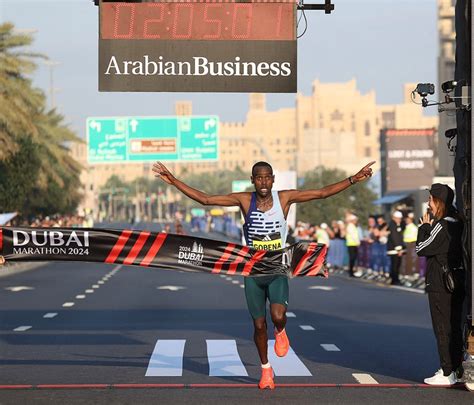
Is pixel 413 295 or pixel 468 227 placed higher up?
pixel 468 227

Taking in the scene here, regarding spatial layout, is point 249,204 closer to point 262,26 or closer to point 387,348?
point 262,26

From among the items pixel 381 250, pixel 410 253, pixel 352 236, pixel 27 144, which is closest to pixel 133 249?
pixel 410 253

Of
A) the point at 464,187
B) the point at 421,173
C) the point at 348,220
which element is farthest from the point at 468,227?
the point at 421,173

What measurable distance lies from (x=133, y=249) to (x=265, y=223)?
4.29ft

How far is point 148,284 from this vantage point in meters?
35.5

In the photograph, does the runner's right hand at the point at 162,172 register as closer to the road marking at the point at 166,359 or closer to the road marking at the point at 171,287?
the road marking at the point at 166,359

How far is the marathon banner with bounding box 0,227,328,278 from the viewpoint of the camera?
1199cm

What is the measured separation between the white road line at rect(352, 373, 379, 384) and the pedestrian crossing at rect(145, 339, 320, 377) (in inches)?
19.8

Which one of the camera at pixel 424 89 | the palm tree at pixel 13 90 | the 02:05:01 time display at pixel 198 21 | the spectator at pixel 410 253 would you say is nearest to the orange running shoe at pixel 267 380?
the camera at pixel 424 89

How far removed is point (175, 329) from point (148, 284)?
16660 millimetres

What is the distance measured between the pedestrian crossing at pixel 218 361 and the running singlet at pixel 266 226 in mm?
1742

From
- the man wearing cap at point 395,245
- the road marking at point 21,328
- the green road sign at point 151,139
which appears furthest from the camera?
the green road sign at point 151,139

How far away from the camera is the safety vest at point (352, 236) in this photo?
135 ft

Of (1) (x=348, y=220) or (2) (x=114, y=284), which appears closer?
(2) (x=114, y=284)
